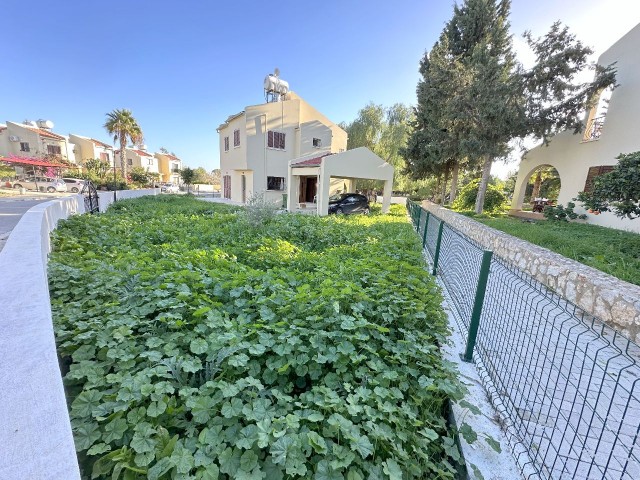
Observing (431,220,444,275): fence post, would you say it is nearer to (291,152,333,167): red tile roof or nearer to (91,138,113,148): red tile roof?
(291,152,333,167): red tile roof

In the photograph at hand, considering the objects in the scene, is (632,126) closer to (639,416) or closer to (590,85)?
(590,85)

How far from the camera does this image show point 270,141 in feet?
61.8

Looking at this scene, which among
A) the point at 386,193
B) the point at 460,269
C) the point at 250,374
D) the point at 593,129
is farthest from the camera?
the point at 386,193

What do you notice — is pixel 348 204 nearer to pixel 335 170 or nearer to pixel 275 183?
pixel 335 170

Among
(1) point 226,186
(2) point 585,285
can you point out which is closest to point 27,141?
(1) point 226,186

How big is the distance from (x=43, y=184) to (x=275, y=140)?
2439cm

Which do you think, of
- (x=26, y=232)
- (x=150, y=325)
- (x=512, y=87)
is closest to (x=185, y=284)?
(x=150, y=325)

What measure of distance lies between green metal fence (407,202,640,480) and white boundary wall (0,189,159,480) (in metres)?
2.34

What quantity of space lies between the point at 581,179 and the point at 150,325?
17.8 m

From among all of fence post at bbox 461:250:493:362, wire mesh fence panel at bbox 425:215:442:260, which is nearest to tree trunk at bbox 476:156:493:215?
wire mesh fence panel at bbox 425:215:442:260

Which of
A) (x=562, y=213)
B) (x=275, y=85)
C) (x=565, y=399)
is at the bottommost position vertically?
(x=565, y=399)

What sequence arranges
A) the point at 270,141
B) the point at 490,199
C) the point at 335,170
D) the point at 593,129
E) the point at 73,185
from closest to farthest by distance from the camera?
1. the point at 593,129
2. the point at 335,170
3. the point at 490,199
4. the point at 270,141
5. the point at 73,185

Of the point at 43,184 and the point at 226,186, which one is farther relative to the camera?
the point at 43,184

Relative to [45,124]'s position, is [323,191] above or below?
below
